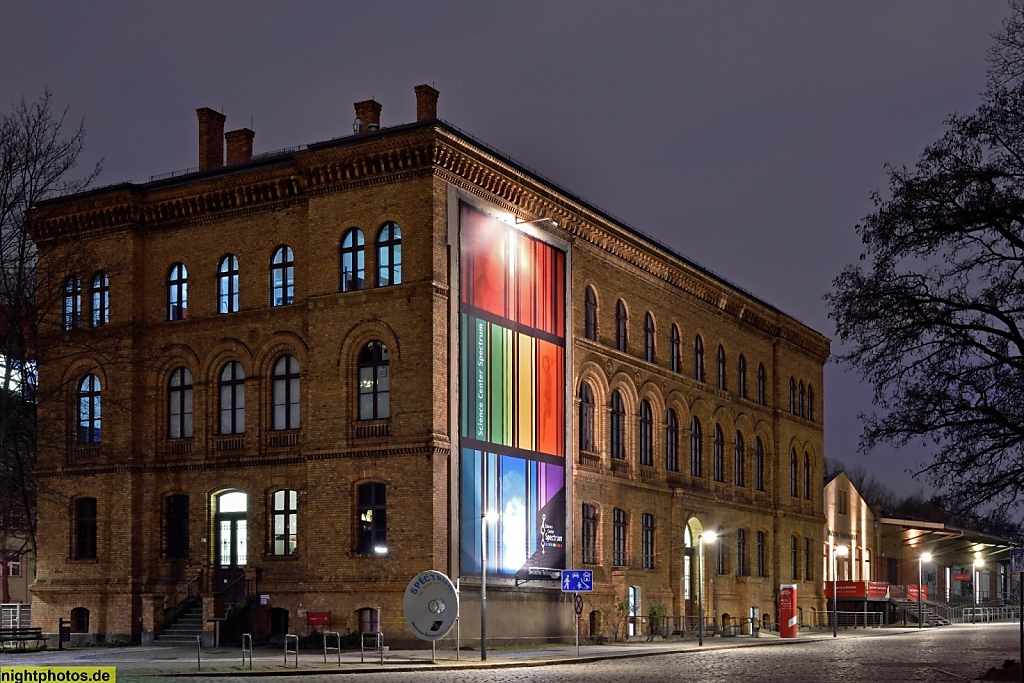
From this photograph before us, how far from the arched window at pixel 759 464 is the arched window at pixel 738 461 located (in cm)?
142

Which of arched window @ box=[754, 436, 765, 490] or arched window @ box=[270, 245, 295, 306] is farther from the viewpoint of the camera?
arched window @ box=[754, 436, 765, 490]

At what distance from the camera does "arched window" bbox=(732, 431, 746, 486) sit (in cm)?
6319

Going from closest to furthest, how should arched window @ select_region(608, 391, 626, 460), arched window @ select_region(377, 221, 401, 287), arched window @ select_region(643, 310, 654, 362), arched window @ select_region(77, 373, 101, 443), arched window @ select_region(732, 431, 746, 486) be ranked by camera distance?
arched window @ select_region(377, 221, 401, 287)
arched window @ select_region(77, 373, 101, 443)
arched window @ select_region(608, 391, 626, 460)
arched window @ select_region(643, 310, 654, 362)
arched window @ select_region(732, 431, 746, 486)

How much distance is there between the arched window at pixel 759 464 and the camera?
216ft

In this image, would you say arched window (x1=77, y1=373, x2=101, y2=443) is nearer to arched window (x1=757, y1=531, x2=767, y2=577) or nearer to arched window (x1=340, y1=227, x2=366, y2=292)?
arched window (x1=340, y1=227, x2=366, y2=292)

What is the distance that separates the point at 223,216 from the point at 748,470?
99.7 feet

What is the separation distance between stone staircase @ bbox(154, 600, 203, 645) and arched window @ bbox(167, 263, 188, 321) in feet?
31.5

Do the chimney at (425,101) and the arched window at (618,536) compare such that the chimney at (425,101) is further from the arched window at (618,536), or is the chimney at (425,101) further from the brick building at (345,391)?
the arched window at (618,536)

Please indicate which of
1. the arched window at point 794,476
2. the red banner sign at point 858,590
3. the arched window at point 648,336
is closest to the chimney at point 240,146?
the arched window at point 648,336

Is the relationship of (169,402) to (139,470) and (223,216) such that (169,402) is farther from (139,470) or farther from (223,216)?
(223,216)

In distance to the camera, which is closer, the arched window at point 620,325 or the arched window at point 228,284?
the arched window at point 228,284

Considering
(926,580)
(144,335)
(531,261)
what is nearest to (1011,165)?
(531,261)

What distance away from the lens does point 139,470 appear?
149ft

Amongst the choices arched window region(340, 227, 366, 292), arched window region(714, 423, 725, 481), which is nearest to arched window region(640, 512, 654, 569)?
arched window region(714, 423, 725, 481)
